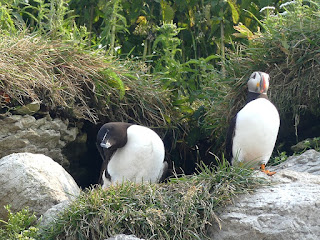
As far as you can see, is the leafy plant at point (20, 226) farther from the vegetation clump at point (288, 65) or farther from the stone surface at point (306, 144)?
the stone surface at point (306, 144)

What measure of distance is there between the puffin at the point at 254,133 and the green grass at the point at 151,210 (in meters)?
0.62

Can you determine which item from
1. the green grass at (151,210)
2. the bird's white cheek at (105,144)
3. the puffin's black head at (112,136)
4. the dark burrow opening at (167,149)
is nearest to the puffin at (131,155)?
the puffin's black head at (112,136)

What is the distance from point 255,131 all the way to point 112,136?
1.16 m

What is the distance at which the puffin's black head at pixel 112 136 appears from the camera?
5355 millimetres

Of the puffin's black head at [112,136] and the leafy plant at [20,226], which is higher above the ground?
the puffin's black head at [112,136]

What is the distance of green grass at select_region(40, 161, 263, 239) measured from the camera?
13.8 ft

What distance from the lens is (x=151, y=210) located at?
4.24 meters

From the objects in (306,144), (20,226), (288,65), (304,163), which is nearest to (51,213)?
(20,226)

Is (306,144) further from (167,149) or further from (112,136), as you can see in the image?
(112,136)

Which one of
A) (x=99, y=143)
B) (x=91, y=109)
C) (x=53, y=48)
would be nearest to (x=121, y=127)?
(x=99, y=143)

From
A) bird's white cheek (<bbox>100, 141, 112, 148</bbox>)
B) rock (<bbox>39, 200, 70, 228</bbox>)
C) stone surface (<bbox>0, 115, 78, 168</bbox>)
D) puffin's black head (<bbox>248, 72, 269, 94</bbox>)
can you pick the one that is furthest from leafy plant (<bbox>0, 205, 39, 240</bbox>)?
puffin's black head (<bbox>248, 72, 269, 94</bbox>)

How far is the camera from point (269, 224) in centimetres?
420

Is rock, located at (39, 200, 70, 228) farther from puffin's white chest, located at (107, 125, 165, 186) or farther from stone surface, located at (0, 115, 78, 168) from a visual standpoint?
stone surface, located at (0, 115, 78, 168)

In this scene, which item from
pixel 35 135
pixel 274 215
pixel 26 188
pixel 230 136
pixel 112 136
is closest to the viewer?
pixel 274 215
